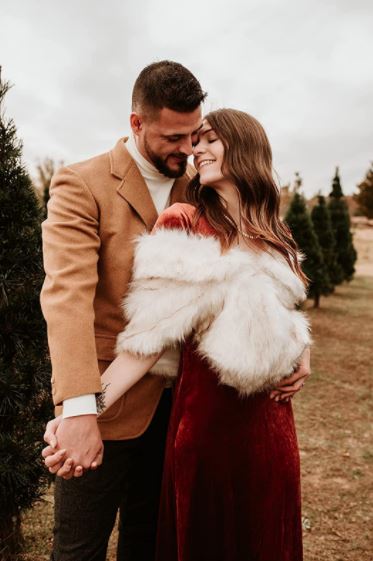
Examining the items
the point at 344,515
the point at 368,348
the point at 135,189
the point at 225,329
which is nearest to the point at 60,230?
the point at 135,189

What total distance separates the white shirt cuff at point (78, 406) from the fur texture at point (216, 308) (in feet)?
0.82

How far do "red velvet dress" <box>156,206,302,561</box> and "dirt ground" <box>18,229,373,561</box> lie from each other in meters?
1.39

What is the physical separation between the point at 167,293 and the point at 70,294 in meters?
0.35

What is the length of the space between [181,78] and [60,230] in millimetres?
949

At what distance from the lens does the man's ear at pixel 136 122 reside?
226 cm

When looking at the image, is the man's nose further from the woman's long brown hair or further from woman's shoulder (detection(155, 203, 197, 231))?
woman's shoulder (detection(155, 203, 197, 231))

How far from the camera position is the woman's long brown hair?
198 cm

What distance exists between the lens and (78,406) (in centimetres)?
170

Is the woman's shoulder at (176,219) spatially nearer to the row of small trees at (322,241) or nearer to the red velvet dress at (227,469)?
the red velvet dress at (227,469)

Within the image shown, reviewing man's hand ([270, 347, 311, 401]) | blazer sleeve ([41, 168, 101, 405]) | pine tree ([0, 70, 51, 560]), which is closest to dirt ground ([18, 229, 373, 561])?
pine tree ([0, 70, 51, 560])

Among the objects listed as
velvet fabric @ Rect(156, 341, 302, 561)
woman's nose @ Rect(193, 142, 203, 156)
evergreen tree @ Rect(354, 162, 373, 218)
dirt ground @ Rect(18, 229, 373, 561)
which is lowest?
dirt ground @ Rect(18, 229, 373, 561)

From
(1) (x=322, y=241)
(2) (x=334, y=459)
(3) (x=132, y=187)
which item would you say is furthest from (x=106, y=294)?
(1) (x=322, y=241)

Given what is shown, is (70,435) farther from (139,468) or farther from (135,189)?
(135,189)

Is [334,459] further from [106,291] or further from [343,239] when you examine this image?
[343,239]
